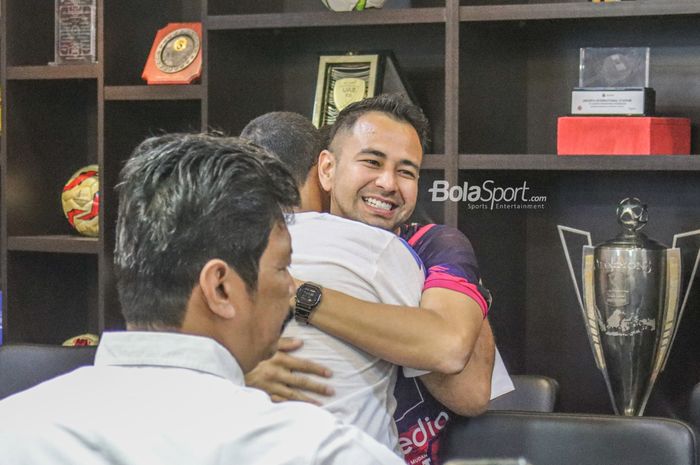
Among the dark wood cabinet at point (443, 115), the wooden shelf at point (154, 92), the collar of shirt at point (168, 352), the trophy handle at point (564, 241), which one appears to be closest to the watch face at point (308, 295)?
the collar of shirt at point (168, 352)

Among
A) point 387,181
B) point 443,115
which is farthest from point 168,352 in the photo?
point 443,115

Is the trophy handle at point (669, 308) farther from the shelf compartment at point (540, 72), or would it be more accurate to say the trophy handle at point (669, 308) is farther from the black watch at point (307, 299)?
the black watch at point (307, 299)

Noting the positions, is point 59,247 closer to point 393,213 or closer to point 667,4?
point 393,213

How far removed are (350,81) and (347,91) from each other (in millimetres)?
33

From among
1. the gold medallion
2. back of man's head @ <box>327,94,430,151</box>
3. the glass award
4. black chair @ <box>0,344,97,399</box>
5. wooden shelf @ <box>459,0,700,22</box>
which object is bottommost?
black chair @ <box>0,344,97,399</box>

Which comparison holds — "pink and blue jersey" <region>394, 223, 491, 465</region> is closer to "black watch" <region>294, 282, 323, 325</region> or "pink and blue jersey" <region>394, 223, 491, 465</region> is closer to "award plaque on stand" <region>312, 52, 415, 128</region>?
"black watch" <region>294, 282, 323, 325</region>

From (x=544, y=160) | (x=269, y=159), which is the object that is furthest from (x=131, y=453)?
(x=544, y=160)

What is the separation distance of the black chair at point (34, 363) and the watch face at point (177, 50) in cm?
117

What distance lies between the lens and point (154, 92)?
10.7ft

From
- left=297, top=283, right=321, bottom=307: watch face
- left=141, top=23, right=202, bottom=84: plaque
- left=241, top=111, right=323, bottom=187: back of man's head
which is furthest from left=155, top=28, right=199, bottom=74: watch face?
left=297, top=283, right=321, bottom=307: watch face

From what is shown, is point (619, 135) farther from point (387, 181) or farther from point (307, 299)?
point (307, 299)

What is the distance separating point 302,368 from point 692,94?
1.89m

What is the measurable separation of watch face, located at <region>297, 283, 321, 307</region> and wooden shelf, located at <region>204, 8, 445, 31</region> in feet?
4.73

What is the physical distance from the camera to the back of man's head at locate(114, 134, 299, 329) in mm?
1059
